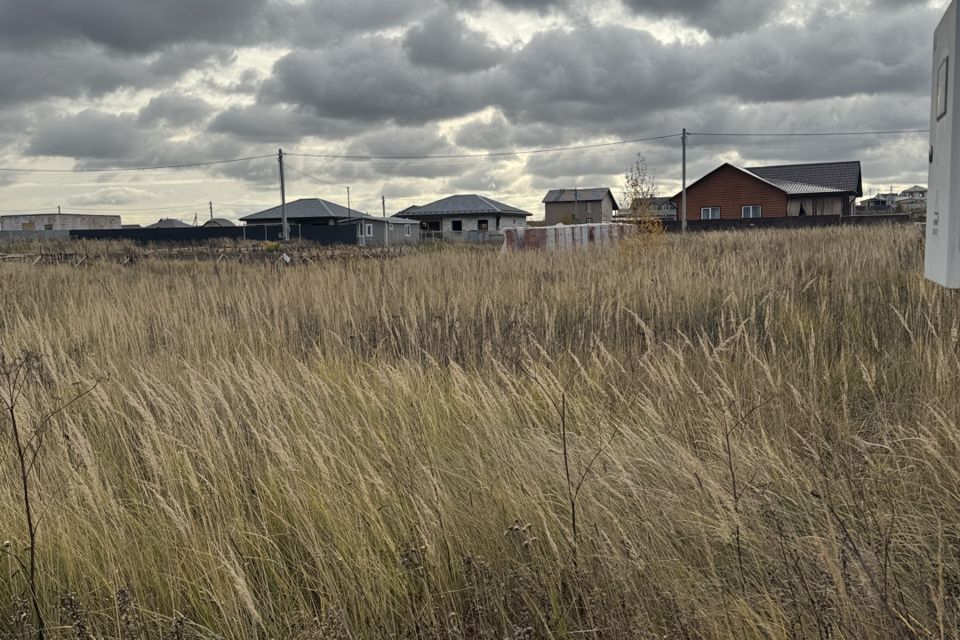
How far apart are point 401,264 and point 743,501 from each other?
974 centimetres

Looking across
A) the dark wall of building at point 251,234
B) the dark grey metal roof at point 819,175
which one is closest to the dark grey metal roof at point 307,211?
the dark wall of building at point 251,234

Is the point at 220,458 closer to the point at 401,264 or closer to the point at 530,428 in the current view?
the point at 530,428

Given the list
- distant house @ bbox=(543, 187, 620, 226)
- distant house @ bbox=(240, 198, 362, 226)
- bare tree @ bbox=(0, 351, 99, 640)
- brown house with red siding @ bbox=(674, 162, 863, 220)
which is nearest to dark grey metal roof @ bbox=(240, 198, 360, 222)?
distant house @ bbox=(240, 198, 362, 226)

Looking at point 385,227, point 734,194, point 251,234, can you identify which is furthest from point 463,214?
point 734,194

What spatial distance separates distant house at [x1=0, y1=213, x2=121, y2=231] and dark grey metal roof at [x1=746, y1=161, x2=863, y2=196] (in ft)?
190

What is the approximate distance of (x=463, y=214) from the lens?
229 ft

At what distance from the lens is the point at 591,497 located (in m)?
2.46

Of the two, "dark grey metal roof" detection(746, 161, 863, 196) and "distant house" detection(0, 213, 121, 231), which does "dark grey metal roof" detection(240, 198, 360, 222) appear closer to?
"distant house" detection(0, 213, 121, 231)

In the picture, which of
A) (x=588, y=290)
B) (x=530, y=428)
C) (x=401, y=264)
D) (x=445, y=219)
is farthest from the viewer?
(x=445, y=219)

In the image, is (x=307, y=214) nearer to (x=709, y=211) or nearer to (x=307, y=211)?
(x=307, y=211)

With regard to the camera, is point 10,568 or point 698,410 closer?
point 10,568

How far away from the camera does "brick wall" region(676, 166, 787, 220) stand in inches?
1649

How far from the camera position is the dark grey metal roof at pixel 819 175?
44875mm

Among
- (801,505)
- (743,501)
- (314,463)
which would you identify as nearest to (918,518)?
(801,505)
